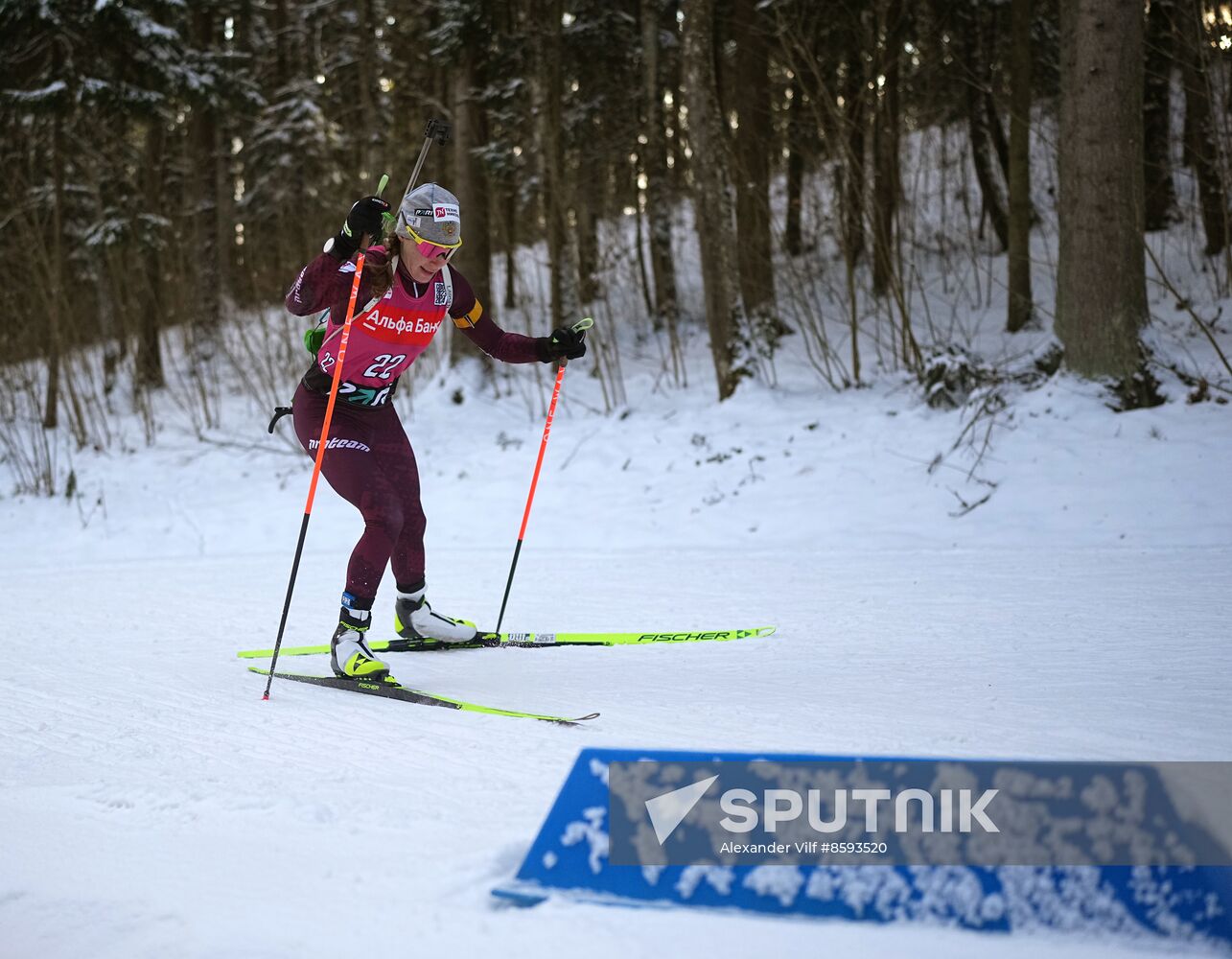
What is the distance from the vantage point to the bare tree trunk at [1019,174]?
11.6m

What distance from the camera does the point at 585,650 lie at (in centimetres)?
498

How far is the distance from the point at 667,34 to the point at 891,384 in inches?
341

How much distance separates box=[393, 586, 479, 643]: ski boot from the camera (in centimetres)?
496

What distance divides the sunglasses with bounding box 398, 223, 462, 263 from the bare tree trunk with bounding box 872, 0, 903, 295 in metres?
5.63

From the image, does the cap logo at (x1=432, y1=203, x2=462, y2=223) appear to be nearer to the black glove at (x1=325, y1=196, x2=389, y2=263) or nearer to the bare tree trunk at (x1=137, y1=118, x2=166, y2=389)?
the black glove at (x1=325, y1=196, x2=389, y2=263)

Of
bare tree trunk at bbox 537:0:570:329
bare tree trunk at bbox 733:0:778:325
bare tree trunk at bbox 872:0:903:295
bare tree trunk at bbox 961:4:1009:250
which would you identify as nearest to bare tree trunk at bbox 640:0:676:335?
bare tree trunk at bbox 537:0:570:329

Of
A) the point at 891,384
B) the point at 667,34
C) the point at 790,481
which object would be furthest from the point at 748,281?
the point at 667,34

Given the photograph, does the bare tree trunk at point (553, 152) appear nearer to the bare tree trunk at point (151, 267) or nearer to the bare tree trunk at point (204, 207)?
the bare tree trunk at point (204, 207)

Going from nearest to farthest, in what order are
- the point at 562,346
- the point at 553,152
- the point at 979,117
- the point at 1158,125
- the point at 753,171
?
the point at 562,346, the point at 553,152, the point at 753,171, the point at 1158,125, the point at 979,117

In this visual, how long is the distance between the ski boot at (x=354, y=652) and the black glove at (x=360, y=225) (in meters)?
1.51

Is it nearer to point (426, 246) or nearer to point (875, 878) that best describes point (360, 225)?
point (426, 246)

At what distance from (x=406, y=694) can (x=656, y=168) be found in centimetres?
1338

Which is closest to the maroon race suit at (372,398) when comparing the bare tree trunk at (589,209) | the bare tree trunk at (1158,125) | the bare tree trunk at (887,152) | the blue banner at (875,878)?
the blue banner at (875,878)

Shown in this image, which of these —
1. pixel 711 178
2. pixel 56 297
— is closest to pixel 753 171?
pixel 711 178
